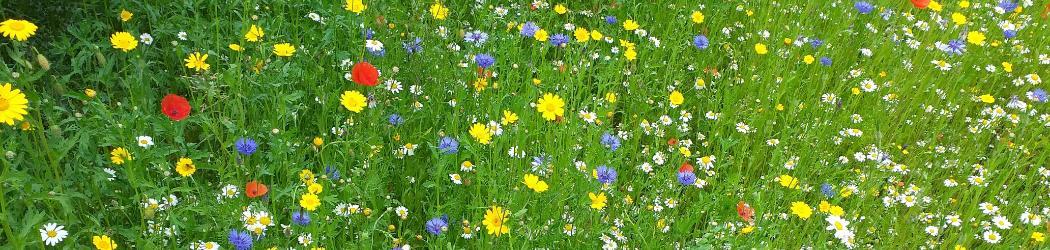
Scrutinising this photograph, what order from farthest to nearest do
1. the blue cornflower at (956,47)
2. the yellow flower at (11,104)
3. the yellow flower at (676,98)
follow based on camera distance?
the blue cornflower at (956,47), the yellow flower at (676,98), the yellow flower at (11,104)

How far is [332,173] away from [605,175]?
73cm

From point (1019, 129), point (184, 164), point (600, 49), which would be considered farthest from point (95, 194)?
point (1019, 129)

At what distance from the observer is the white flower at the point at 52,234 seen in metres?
1.70

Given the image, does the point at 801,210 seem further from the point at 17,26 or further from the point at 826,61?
the point at 17,26

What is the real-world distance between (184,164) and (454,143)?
69 cm

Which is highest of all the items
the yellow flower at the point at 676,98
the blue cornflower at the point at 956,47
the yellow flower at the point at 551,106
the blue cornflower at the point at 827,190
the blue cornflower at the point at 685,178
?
the blue cornflower at the point at 956,47

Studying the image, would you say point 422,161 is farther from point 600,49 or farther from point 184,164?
point 600,49

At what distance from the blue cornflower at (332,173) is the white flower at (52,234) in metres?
0.61

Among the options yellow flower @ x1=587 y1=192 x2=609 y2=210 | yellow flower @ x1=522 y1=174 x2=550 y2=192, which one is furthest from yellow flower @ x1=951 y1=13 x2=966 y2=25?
yellow flower @ x1=522 y1=174 x2=550 y2=192

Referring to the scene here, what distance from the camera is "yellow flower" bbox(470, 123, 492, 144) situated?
2.27m

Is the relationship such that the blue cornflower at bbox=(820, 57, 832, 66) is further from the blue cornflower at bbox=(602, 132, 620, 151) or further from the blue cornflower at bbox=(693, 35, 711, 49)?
the blue cornflower at bbox=(602, 132, 620, 151)

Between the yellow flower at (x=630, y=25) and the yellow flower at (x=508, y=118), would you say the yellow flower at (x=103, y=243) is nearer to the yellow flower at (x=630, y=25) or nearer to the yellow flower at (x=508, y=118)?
the yellow flower at (x=508, y=118)

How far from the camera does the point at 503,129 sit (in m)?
2.45

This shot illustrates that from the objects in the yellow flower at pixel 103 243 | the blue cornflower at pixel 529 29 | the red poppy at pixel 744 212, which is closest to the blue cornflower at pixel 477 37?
the blue cornflower at pixel 529 29
